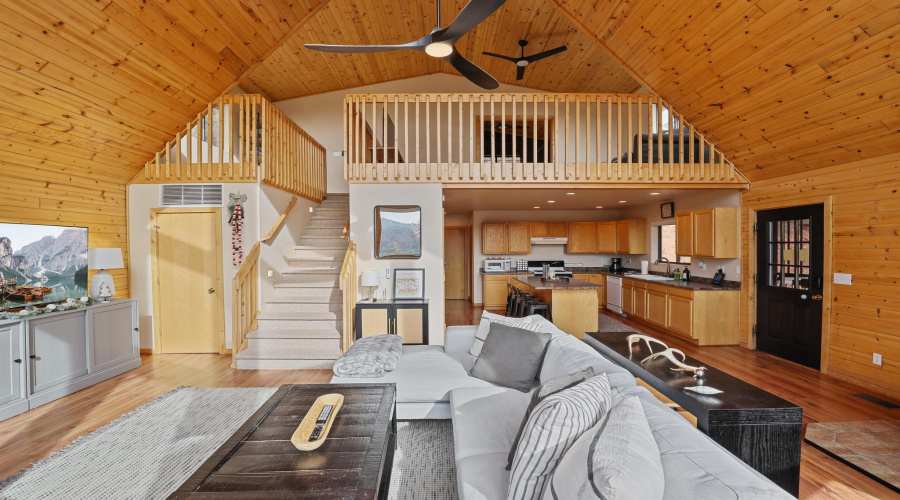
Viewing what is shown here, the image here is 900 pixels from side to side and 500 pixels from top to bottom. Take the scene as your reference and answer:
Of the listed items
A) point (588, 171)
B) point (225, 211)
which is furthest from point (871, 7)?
point (225, 211)

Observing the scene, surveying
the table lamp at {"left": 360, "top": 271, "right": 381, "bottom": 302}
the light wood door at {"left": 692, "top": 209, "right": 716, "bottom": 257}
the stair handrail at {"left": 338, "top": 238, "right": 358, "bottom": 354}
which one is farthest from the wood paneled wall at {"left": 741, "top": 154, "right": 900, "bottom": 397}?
the stair handrail at {"left": 338, "top": 238, "right": 358, "bottom": 354}

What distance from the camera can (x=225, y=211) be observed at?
5086 mm

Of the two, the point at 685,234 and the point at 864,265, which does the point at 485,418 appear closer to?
the point at 864,265

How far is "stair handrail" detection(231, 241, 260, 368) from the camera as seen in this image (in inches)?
173

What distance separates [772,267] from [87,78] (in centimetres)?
788

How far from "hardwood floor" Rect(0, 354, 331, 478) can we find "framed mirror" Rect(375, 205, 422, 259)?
1.70m

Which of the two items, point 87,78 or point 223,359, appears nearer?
point 87,78

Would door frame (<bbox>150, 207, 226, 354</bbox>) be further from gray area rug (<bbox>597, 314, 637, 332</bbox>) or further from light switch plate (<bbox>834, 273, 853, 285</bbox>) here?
light switch plate (<bbox>834, 273, 853, 285</bbox>)

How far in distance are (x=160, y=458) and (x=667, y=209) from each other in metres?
7.67

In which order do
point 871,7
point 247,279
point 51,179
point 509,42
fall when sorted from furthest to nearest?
point 509,42
point 247,279
point 51,179
point 871,7

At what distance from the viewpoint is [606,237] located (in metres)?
8.15

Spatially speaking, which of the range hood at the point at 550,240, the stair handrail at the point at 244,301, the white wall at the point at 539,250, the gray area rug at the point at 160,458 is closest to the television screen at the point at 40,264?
the stair handrail at the point at 244,301

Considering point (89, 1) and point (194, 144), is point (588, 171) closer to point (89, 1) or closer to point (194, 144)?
point (89, 1)

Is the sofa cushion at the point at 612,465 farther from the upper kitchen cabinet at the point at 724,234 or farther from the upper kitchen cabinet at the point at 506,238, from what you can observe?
the upper kitchen cabinet at the point at 506,238
